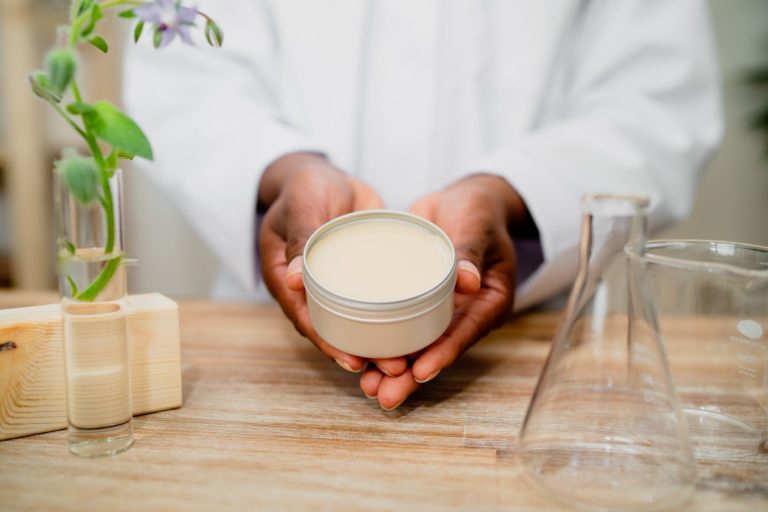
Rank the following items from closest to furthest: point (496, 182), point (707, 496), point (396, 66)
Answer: point (707, 496) < point (496, 182) < point (396, 66)

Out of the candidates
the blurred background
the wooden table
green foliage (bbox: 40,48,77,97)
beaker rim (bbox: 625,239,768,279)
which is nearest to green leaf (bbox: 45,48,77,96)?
green foliage (bbox: 40,48,77,97)

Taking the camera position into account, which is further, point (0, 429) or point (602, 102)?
point (602, 102)

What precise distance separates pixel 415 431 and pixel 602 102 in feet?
2.03

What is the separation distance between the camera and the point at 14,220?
155 cm

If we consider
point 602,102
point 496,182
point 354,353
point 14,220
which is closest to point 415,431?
point 354,353

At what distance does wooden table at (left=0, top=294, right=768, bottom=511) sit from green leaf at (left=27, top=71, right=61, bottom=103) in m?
0.23

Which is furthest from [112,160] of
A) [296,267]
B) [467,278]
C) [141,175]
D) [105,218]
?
[141,175]

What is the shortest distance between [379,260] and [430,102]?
1.48ft

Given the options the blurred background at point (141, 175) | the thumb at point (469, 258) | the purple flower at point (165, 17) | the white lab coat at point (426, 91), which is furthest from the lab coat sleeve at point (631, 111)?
the blurred background at point (141, 175)

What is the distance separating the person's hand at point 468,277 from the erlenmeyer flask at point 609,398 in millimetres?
96

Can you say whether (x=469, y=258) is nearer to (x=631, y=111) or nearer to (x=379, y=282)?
(x=379, y=282)

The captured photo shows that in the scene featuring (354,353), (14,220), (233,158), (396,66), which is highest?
(396,66)

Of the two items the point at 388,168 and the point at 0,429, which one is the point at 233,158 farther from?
the point at 0,429

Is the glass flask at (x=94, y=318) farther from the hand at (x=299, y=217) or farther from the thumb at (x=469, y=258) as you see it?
the thumb at (x=469, y=258)
